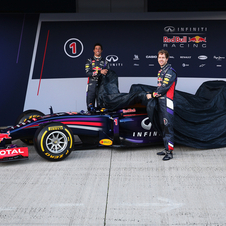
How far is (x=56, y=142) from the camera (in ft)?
14.9

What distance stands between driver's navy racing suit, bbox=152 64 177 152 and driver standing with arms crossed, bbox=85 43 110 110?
1684 mm

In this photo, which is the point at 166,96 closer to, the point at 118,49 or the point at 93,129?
the point at 93,129

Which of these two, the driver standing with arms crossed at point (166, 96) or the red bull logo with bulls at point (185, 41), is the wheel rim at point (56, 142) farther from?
the red bull logo with bulls at point (185, 41)

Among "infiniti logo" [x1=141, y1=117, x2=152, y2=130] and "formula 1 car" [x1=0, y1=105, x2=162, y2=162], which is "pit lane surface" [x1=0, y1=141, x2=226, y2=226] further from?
"infiniti logo" [x1=141, y1=117, x2=152, y2=130]

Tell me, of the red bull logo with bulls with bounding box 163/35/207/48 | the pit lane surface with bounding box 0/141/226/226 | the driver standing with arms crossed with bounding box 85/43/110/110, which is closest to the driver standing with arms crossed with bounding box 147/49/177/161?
the pit lane surface with bounding box 0/141/226/226

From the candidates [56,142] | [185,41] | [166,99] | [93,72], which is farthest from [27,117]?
[185,41]

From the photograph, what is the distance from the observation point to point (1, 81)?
24.4 feet

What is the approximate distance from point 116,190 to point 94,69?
128 inches

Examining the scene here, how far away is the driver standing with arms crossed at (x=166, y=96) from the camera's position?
15.1ft

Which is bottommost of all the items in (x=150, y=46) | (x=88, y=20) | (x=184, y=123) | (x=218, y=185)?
(x=218, y=185)

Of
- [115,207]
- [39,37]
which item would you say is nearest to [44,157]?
[115,207]

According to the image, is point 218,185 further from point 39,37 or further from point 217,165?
point 39,37

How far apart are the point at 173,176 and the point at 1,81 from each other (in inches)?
204

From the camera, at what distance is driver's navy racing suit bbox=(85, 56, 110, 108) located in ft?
20.2
